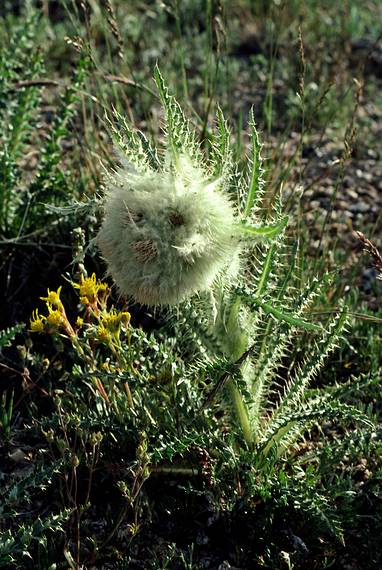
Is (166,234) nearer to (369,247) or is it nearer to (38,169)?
(369,247)

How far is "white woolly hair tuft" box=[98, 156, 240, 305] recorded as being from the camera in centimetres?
210

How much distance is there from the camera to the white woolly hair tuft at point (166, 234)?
2096mm

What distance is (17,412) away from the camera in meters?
3.14

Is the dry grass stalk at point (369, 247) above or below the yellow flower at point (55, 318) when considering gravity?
above

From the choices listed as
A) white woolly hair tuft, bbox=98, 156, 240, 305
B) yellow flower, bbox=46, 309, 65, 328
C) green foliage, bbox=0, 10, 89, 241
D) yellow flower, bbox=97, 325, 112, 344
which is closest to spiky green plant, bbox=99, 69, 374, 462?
white woolly hair tuft, bbox=98, 156, 240, 305

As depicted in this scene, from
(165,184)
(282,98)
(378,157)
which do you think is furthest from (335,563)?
(282,98)

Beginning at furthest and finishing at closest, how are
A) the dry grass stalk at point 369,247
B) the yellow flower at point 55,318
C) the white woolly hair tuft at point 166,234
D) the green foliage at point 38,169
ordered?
1. the green foliage at point 38,169
2. the yellow flower at point 55,318
3. the dry grass stalk at point 369,247
4. the white woolly hair tuft at point 166,234

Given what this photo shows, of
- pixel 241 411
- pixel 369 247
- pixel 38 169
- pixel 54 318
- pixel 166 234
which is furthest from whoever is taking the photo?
pixel 38 169

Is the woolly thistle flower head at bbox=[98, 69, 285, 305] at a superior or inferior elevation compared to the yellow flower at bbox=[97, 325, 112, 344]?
superior

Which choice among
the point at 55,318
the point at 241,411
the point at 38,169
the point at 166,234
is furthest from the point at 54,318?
the point at 38,169

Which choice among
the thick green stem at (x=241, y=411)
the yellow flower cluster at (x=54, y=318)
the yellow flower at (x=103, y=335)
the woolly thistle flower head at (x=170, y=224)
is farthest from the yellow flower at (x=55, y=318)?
the thick green stem at (x=241, y=411)

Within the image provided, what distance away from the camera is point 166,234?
82.2 inches

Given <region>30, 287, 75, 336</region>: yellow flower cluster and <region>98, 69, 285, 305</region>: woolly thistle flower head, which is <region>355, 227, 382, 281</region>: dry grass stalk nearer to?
<region>98, 69, 285, 305</region>: woolly thistle flower head

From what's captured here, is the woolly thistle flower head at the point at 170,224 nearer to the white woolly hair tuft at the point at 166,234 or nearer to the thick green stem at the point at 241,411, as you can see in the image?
the white woolly hair tuft at the point at 166,234
